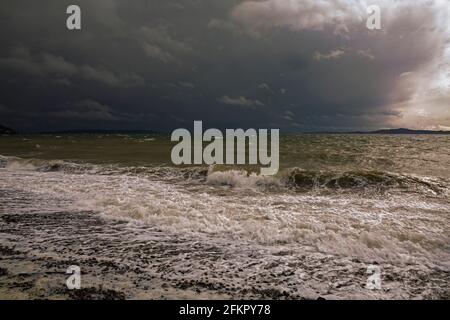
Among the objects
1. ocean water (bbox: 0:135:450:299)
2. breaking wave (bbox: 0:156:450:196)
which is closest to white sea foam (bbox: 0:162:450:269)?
ocean water (bbox: 0:135:450:299)

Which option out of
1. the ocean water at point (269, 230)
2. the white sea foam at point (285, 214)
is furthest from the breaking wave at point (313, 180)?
the white sea foam at point (285, 214)

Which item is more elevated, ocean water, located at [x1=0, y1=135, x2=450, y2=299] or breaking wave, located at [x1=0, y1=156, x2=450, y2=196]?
breaking wave, located at [x1=0, y1=156, x2=450, y2=196]

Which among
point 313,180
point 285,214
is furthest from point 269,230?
point 313,180

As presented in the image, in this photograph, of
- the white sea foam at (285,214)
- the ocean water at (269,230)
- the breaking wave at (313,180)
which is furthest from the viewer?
the breaking wave at (313,180)

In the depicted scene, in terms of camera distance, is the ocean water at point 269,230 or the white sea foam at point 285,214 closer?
the ocean water at point 269,230

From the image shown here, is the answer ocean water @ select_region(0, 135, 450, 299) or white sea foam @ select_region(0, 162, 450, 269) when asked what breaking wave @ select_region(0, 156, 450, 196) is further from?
white sea foam @ select_region(0, 162, 450, 269)

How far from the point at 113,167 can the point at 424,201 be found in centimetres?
1953

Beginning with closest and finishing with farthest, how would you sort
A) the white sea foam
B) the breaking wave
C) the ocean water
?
the ocean water → the white sea foam → the breaking wave

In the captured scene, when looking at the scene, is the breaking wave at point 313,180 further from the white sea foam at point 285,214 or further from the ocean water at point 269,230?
the white sea foam at point 285,214

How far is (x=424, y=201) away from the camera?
11805 mm

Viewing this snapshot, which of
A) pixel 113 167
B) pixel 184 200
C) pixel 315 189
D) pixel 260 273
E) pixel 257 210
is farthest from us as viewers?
pixel 113 167

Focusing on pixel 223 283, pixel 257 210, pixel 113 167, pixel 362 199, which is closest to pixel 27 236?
pixel 223 283
